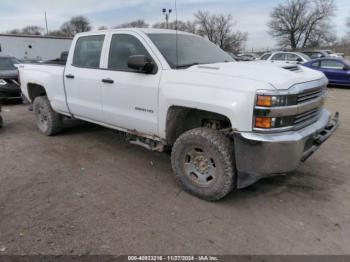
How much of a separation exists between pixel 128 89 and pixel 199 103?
1.24m

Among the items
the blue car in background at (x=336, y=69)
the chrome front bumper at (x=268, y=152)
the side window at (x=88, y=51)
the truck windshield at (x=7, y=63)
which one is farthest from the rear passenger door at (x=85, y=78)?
the blue car in background at (x=336, y=69)

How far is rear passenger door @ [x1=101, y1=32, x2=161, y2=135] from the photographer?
3.87 metres

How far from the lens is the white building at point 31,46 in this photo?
23.9 metres

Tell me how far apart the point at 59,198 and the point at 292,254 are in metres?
2.62

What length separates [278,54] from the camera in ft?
56.2

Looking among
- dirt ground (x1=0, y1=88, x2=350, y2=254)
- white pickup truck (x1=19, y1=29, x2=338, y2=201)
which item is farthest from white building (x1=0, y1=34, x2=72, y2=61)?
dirt ground (x1=0, y1=88, x2=350, y2=254)

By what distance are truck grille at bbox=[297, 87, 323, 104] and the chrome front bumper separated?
327 mm

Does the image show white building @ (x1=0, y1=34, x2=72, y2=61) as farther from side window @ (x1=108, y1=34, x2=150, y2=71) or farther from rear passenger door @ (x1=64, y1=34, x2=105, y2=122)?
side window @ (x1=108, y1=34, x2=150, y2=71)

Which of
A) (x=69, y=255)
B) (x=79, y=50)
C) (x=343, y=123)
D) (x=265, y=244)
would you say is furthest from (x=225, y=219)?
(x=343, y=123)

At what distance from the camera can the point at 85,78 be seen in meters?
4.81

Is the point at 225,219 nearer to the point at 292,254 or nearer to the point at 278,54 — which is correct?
the point at 292,254

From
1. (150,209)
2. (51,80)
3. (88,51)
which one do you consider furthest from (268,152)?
(51,80)

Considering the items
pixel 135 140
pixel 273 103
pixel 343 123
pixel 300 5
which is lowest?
pixel 343 123

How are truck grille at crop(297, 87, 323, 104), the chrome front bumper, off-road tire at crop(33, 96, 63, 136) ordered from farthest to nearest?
off-road tire at crop(33, 96, 63, 136), truck grille at crop(297, 87, 323, 104), the chrome front bumper
